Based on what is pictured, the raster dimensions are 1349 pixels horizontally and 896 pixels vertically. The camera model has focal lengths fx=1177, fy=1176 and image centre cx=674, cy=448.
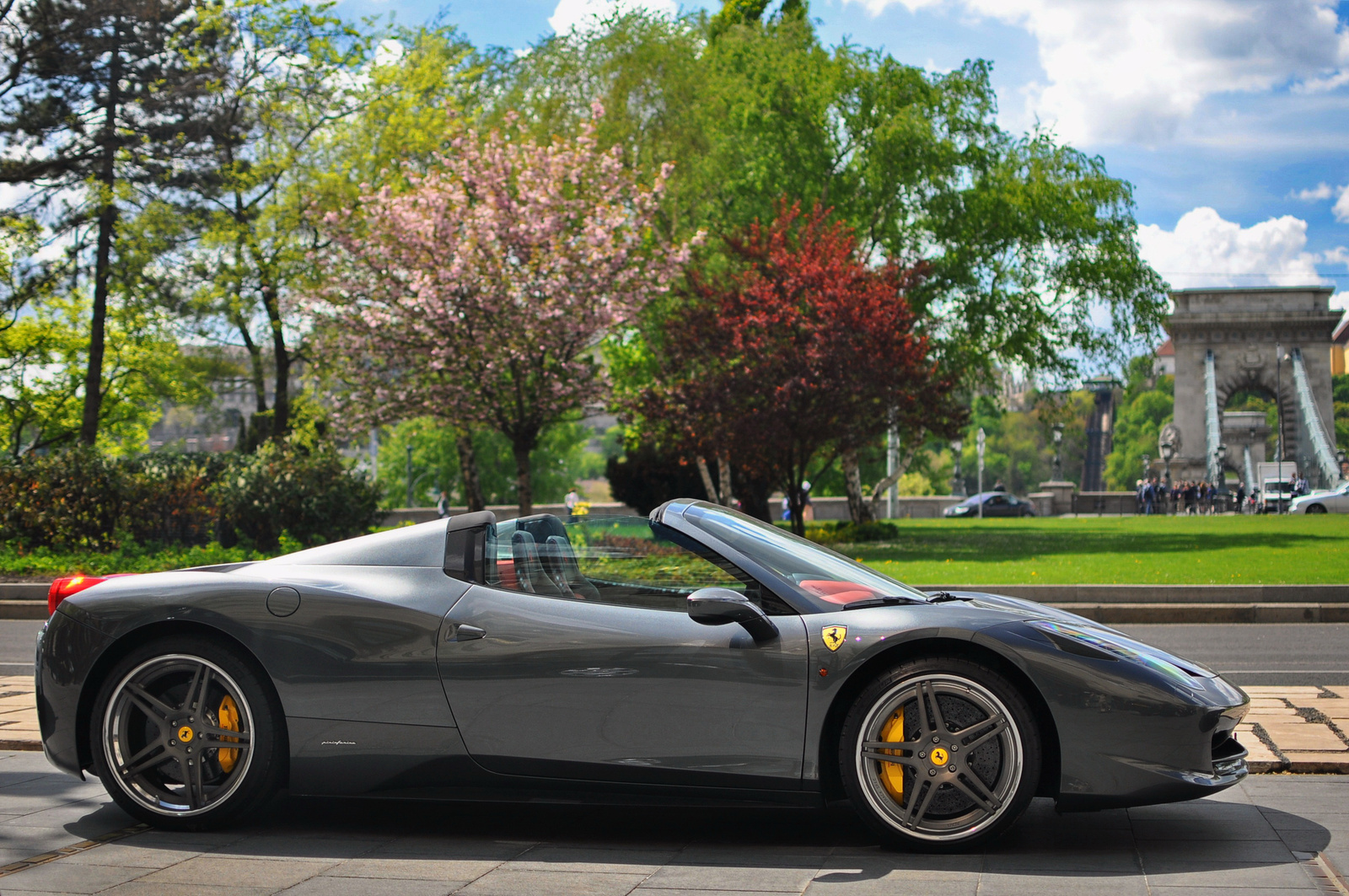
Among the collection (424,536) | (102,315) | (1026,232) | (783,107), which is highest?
(783,107)

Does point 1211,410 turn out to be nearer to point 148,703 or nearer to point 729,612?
point 729,612

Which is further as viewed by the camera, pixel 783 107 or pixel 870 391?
pixel 783 107

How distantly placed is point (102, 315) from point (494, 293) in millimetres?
7672

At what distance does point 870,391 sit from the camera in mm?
22062

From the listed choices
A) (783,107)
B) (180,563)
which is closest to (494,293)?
(180,563)

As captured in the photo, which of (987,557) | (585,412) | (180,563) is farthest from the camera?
(585,412)

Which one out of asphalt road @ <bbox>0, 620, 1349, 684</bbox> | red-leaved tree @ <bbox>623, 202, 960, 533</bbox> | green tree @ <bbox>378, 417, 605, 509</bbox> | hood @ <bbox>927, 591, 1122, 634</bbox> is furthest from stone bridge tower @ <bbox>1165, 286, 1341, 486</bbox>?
hood @ <bbox>927, 591, 1122, 634</bbox>

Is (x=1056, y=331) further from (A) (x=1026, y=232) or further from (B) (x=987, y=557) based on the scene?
(B) (x=987, y=557)

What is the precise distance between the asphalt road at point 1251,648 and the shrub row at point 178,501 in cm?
636

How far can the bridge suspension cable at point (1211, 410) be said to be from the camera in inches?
3044

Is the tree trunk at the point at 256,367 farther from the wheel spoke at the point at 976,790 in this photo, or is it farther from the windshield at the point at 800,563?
the wheel spoke at the point at 976,790

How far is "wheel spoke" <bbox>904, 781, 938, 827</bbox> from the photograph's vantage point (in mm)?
3857

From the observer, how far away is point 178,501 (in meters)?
19.9

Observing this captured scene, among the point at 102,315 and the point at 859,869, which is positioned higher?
the point at 102,315
